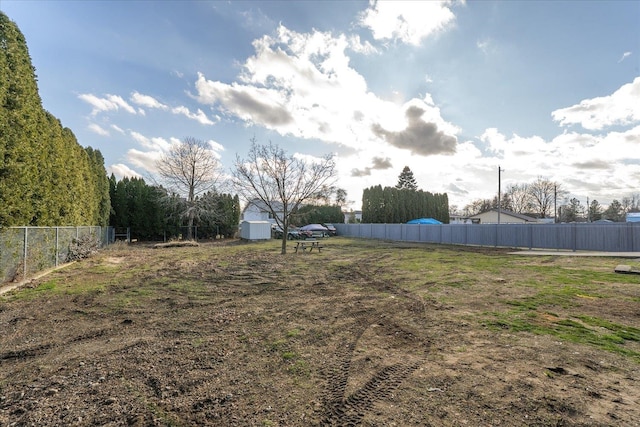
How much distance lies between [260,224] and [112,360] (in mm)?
24750

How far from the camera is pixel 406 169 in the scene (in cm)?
6116

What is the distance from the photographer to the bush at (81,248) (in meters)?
12.0

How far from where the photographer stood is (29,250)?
8.63 m

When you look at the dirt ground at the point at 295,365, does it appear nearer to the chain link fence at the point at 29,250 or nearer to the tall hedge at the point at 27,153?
the chain link fence at the point at 29,250

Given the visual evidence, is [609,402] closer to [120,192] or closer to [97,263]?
[97,263]

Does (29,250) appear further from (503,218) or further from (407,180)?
(407,180)

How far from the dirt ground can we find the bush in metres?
5.99

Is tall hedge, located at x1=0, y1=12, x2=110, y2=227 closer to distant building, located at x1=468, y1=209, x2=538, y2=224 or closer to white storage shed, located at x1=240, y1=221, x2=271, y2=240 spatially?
white storage shed, located at x1=240, y1=221, x2=271, y2=240

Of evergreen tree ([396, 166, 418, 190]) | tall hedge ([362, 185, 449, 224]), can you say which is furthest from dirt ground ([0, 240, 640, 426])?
evergreen tree ([396, 166, 418, 190])

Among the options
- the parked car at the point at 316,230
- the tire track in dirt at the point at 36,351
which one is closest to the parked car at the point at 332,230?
the parked car at the point at 316,230

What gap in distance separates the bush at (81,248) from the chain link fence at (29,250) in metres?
0.40

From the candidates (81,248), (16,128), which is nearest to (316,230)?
(81,248)

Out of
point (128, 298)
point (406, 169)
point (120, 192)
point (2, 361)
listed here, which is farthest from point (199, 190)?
point (406, 169)

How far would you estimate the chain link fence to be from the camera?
25.1ft
